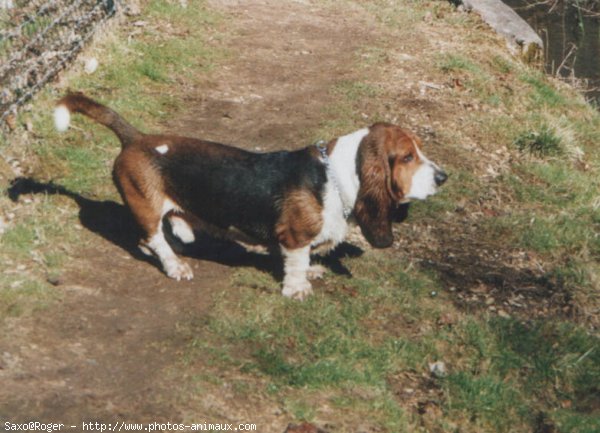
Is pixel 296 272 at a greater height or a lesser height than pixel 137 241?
greater

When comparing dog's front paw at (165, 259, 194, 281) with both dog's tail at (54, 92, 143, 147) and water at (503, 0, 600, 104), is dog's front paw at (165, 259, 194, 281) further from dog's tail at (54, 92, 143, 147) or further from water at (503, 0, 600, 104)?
water at (503, 0, 600, 104)

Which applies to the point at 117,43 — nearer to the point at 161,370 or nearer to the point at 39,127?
the point at 39,127

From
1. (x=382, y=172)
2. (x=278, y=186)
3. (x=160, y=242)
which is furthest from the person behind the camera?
(x=160, y=242)

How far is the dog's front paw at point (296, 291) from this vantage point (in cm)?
552

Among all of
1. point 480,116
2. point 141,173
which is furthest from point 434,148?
point 141,173

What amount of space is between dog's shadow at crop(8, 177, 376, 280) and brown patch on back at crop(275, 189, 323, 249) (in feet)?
1.50

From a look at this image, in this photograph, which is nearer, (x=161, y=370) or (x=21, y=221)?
(x=161, y=370)

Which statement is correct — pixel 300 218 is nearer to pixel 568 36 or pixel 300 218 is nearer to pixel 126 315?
pixel 126 315

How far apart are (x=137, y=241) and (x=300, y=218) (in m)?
1.36

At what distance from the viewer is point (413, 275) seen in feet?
19.8

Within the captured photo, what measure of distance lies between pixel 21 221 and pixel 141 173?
46.6 inches

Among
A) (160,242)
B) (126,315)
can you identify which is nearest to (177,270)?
(160,242)

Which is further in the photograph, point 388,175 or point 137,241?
point 137,241

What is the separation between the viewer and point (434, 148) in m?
7.93
